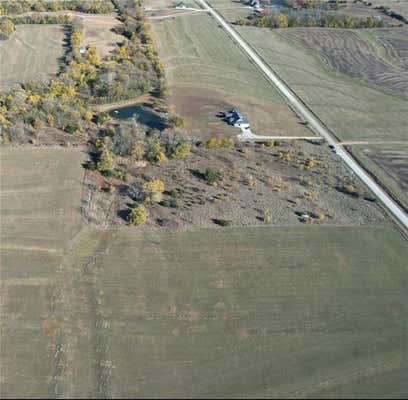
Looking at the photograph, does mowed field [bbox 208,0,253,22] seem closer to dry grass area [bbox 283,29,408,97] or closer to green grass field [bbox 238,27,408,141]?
dry grass area [bbox 283,29,408,97]

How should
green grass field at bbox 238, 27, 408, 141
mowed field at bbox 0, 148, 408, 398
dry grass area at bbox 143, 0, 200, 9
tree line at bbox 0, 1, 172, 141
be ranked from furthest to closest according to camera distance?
dry grass area at bbox 143, 0, 200, 9, green grass field at bbox 238, 27, 408, 141, tree line at bbox 0, 1, 172, 141, mowed field at bbox 0, 148, 408, 398

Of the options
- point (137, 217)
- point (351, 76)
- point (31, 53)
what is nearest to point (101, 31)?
point (31, 53)

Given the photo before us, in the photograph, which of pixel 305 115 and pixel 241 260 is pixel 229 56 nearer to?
pixel 305 115

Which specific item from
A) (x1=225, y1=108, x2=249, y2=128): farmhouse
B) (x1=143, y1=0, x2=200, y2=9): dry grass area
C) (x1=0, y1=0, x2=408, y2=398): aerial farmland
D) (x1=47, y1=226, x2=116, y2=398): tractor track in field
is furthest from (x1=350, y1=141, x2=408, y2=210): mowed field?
(x1=143, y1=0, x2=200, y2=9): dry grass area

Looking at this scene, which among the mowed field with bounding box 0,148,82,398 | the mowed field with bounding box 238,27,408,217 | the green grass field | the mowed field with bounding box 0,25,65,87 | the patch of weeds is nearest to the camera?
the mowed field with bounding box 0,148,82,398

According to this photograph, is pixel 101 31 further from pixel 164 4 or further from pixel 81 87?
pixel 81 87

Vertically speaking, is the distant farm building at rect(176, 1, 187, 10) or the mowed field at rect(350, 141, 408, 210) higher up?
the distant farm building at rect(176, 1, 187, 10)
